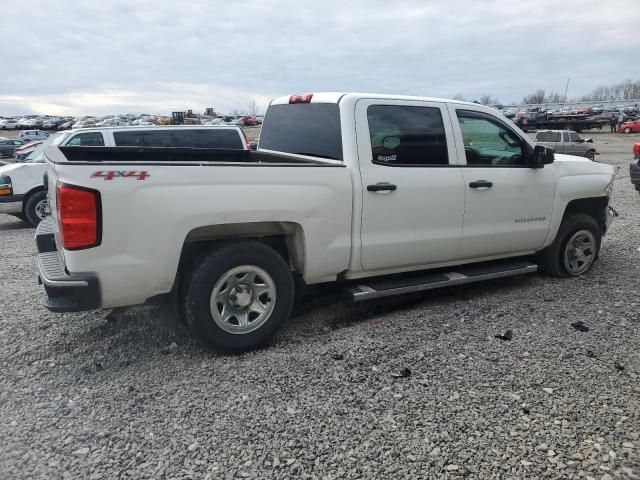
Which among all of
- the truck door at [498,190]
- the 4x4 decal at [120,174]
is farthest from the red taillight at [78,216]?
the truck door at [498,190]

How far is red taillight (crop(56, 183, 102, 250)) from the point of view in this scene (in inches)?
121

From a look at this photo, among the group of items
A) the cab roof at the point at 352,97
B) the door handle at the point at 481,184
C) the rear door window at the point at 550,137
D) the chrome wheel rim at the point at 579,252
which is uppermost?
the cab roof at the point at 352,97

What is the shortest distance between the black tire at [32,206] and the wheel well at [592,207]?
29.1 ft

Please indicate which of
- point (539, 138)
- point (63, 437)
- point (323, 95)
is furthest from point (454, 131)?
point (539, 138)

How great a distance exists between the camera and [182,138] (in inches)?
381

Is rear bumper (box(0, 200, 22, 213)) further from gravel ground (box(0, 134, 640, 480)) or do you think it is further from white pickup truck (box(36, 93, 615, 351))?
white pickup truck (box(36, 93, 615, 351))

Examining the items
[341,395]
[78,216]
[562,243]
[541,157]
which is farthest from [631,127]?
[78,216]

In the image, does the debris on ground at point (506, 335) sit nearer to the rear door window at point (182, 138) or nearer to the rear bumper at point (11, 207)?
the rear door window at point (182, 138)

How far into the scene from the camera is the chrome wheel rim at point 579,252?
5.52 meters

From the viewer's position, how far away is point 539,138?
24594 mm

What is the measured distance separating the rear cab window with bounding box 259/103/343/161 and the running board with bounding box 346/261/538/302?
3.69 ft

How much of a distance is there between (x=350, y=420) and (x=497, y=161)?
10.1 ft

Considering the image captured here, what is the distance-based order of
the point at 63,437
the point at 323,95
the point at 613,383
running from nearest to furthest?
the point at 63,437 → the point at 613,383 → the point at 323,95

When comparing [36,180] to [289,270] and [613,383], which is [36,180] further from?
[613,383]
